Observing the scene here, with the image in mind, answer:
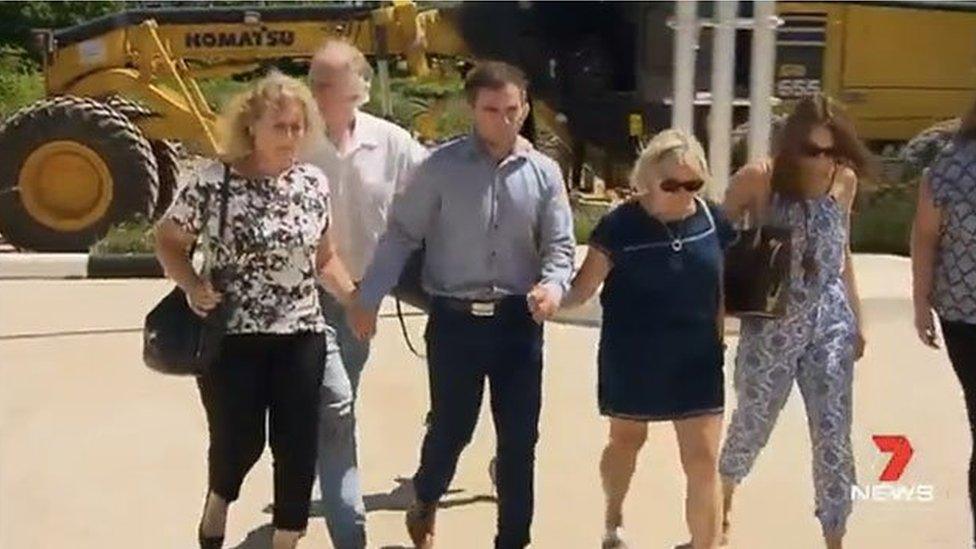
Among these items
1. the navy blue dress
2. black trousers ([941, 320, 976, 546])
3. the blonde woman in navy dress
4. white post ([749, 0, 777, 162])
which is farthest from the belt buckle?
white post ([749, 0, 777, 162])

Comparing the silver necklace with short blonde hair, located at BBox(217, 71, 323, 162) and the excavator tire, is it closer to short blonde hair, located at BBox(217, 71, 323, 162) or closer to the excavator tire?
short blonde hair, located at BBox(217, 71, 323, 162)

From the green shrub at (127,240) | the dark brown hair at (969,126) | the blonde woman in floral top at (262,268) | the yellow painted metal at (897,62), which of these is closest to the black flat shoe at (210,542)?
the blonde woman in floral top at (262,268)

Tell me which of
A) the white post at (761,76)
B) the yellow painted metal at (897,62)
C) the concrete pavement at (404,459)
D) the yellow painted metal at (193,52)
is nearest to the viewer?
the concrete pavement at (404,459)

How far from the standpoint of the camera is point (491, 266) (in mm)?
4398

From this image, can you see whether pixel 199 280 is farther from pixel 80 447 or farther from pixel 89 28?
pixel 89 28

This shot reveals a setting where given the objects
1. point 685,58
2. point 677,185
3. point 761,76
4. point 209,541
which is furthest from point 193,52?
point 677,185

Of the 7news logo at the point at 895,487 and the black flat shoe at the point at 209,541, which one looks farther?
the 7news logo at the point at 895,487

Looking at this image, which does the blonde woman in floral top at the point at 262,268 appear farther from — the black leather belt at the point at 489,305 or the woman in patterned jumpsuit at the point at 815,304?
the woman in patterned jumpsuit at the point at 815,304

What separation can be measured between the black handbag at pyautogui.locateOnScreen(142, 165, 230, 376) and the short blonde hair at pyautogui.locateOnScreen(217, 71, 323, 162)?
66 mm

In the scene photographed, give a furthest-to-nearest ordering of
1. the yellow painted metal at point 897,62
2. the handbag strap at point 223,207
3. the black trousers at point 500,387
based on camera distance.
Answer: the yellow painted metal at point 897,62
the black trousers at point 500,387
the handbag strap at point 223,207

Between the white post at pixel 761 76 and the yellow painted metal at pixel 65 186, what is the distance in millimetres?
5712

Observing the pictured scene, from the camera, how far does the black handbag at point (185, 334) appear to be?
4215mm

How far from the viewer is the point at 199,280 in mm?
4203

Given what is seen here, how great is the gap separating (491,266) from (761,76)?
3615mm
